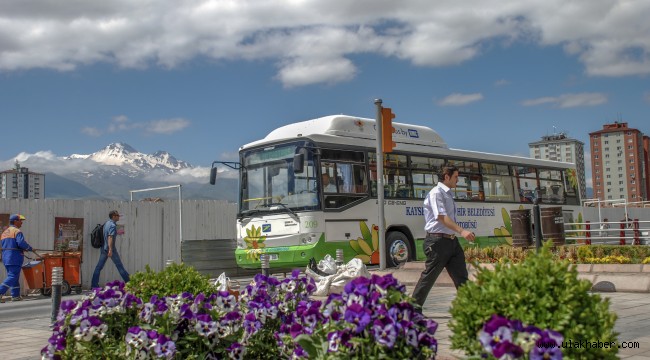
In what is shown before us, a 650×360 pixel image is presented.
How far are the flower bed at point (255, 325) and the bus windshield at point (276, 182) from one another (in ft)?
32.4

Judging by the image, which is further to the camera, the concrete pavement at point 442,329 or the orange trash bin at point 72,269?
the orange trash bin at point 72,269

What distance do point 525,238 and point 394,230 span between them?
322 cm

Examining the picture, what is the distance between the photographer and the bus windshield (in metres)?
15.4

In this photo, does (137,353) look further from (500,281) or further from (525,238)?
(525,238)

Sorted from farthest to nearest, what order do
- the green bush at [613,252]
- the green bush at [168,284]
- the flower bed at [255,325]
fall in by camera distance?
the green bush at [613,252] < the green bush at [168,284] < the flower bed at [255,325]

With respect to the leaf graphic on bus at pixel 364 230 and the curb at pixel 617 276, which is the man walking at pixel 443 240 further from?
the leaf graphic on bus at pixel 364 230

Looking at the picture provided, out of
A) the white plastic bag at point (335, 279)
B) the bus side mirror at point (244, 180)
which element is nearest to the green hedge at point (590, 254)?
the white plastic bag at point (335, 279)

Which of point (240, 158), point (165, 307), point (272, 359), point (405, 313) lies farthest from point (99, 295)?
point (240, 158)

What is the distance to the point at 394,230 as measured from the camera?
17.1m

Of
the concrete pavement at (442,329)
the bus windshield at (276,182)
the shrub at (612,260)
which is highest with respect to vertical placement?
the bus windshield at (276,182)

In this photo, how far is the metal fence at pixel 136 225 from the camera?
1758 cm

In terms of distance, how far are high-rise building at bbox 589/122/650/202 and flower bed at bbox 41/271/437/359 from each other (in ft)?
585

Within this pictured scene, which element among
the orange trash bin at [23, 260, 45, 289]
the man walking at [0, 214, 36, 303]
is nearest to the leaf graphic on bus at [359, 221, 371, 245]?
the man walking at [0, 214, 36, 303]

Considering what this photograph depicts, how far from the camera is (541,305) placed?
3.21m
